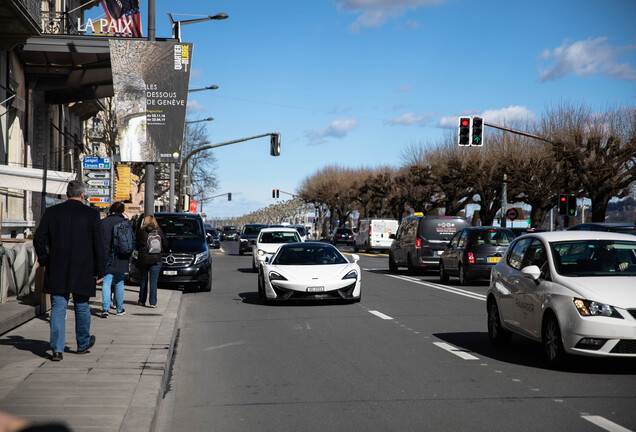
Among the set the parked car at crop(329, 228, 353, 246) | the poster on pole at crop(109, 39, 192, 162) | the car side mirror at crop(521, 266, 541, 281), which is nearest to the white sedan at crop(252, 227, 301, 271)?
the poster on pole at crop(109, 39, 192, 162)

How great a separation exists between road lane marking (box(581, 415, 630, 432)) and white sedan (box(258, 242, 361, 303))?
972 cm

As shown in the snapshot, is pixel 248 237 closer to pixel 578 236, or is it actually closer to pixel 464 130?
pixel 464 130

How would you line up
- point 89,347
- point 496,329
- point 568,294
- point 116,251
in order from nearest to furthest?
point 568,294
point 89,347
point 496,329
point 116,251

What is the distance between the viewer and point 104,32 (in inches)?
1212

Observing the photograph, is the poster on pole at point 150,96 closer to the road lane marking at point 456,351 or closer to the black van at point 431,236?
the road lane marking at point 456,351

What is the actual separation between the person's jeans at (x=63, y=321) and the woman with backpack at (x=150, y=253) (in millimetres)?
5446

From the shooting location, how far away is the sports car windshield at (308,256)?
1686 centimetres

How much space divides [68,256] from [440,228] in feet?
62.3

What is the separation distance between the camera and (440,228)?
2625cm

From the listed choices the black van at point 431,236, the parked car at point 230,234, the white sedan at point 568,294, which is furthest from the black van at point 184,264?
the parked car at point 230,234

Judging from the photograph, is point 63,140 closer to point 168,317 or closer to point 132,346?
point 168,317

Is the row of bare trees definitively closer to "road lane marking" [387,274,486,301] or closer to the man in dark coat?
"road lane marking" [387,274,486,301]

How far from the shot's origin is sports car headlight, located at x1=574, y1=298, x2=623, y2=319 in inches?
310

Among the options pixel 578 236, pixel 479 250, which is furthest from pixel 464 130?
pixel 578 236
